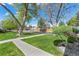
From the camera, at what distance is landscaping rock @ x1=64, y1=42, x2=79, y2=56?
10.2ft

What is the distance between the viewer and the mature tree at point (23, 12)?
321 centimetres

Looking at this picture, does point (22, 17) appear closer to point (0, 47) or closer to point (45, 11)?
point (45, 11)

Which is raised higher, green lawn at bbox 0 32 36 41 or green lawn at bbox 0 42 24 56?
green lawn at bbox 0 32 36 41

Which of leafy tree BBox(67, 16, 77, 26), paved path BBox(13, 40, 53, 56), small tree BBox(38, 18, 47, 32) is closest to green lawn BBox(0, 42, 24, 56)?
paved path BBox(13, 40, 53, 56)

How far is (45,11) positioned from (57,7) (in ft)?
0.62

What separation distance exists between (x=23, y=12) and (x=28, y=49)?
0.56 m

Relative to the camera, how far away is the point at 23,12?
127 inches

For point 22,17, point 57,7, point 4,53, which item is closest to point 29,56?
point 4,53

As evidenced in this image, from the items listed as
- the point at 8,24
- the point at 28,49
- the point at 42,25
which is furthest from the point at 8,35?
the point at 42,25

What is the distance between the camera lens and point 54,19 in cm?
324

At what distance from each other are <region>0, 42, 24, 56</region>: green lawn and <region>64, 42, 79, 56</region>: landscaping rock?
2.17ft

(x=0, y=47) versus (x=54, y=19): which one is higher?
(x=54, y=19)

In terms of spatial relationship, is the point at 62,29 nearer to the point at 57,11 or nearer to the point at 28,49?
the point at 57,11

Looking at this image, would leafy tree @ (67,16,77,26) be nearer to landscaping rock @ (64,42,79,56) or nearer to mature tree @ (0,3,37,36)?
landscaping rock @ (64,42,79,56)
